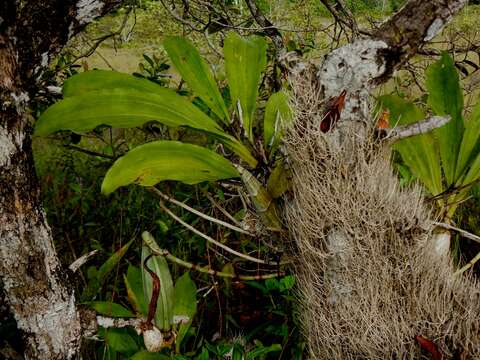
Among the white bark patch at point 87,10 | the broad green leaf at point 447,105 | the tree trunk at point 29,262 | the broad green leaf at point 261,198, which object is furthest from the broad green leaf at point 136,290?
the broad green leaf at point 447,105

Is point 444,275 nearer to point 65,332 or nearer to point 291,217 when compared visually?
point 291,217

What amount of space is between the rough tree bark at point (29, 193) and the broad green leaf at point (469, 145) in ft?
1.95

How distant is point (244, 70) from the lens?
2.75 ft

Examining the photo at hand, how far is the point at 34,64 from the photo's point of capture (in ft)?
2.23

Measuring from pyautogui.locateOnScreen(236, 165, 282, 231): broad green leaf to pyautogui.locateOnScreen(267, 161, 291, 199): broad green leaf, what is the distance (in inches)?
0.5

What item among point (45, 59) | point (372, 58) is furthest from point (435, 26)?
point (45, 59)

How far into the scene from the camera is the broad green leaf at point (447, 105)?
3.17ft

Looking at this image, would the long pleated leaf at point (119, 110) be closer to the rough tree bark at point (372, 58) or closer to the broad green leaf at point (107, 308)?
the rough tree bark at point (372, 58)

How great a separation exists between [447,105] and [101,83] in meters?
0.58

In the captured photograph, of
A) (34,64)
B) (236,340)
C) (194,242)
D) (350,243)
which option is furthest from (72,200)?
(350,243)

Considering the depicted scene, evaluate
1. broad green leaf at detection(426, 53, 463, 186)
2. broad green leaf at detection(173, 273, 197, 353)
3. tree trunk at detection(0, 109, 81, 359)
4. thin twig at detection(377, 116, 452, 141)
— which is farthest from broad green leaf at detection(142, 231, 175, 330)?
broad green leaf at detection(426, 53, 463, 186)

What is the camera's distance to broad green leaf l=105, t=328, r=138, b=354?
87cm

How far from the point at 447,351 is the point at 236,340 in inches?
13.9

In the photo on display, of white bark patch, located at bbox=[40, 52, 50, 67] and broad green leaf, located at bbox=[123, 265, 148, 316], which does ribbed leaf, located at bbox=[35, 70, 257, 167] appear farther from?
broad green leaf, located at bbox=[123, 265, 148, 316]
